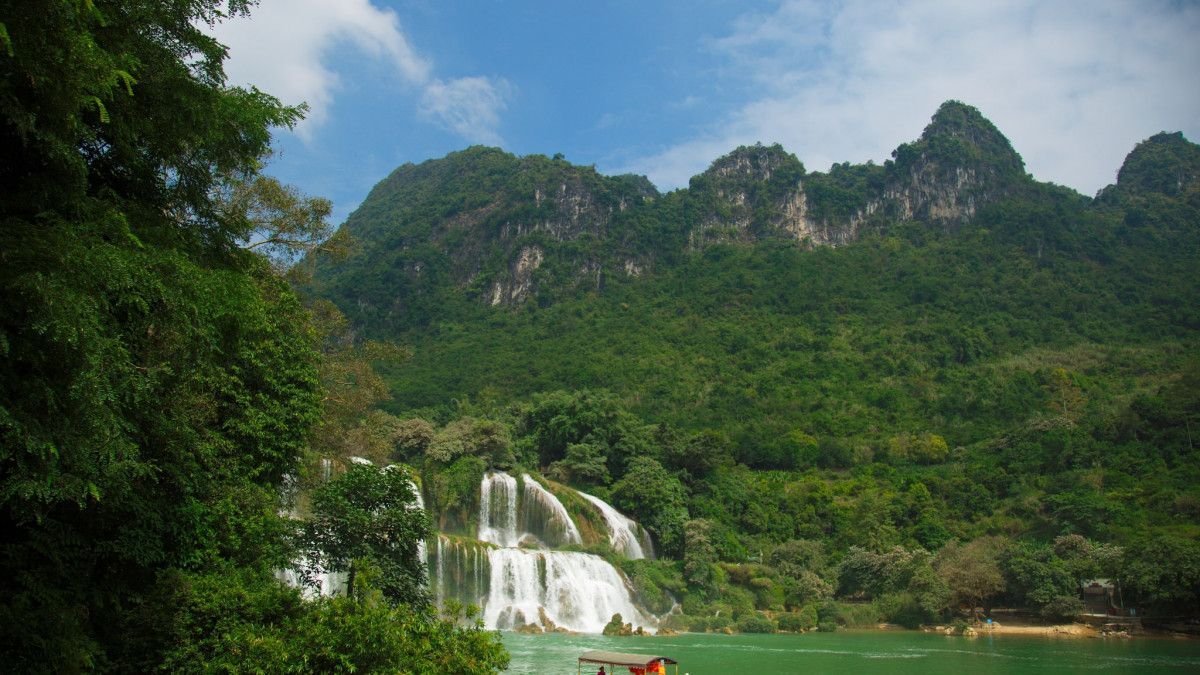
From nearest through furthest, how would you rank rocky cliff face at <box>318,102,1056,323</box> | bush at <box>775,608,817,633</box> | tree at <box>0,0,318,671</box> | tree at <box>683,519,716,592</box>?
tree at <box>0,0,318,671</box>, bush at <box>775,608,817,633</box>, tree at <box>683,519,716,592</box>, rocky cliff face at <box>318,102,1056,323</box>

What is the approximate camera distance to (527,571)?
94.9 ft

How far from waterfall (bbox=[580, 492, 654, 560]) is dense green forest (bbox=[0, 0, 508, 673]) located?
27.9 m

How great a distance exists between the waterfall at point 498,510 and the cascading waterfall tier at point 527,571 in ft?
0.14

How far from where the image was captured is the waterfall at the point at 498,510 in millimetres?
34125

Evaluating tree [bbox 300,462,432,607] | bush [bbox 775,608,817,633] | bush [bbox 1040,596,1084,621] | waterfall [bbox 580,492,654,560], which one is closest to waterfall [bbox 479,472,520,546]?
waterfall [bbox 580,492,654,560]

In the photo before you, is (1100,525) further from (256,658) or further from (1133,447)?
(256,658)

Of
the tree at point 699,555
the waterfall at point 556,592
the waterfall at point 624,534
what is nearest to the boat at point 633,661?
the waterfall at point 556,592

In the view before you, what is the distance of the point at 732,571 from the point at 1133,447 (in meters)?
23.4

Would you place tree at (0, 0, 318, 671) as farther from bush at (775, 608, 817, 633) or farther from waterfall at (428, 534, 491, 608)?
bush at (775, 608, 817, 633)

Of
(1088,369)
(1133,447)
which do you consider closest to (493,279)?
(1088,369)

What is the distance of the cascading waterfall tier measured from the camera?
2738cm

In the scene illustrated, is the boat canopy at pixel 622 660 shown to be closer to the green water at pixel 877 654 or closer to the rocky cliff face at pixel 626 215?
the green water at pixel 877 654

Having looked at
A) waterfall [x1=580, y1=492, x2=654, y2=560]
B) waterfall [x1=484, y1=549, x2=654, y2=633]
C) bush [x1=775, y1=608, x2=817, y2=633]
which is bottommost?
bush [x1=775, y1=608, x2=817, y2=633]

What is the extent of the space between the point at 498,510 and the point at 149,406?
28938 mm
